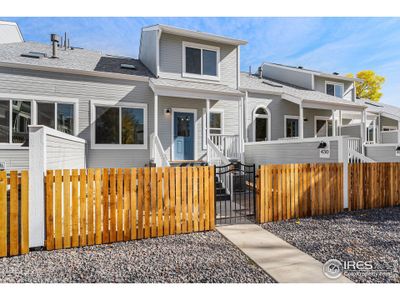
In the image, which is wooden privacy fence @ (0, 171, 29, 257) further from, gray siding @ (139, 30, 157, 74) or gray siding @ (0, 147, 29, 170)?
gray siding @ (139, 30, 157, 74)

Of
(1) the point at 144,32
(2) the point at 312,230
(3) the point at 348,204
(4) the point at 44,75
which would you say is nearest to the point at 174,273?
(2) the point at 312,230

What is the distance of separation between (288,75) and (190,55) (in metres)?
9.17

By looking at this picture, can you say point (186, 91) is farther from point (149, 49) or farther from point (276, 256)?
point (276, 256)

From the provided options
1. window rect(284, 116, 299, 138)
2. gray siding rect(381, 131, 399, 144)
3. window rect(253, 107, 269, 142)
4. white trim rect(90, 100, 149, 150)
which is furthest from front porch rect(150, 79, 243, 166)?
gray siding rect(381, 131, 399, 144)

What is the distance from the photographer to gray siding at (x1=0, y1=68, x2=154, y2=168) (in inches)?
338

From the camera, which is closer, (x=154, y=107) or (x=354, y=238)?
(x=354, y=238)

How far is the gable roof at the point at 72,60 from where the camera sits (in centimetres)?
910

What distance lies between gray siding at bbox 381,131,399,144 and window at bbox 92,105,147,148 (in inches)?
704

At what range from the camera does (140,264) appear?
3629mm

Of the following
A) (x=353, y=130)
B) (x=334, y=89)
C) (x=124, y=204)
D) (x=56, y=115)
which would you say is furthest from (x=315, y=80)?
(x=124, y=204)

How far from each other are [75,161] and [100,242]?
157 inches

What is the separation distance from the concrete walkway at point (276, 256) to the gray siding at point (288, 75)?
14.2 metres

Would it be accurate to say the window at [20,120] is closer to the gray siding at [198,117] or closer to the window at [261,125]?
the gray siding at [198,117]
